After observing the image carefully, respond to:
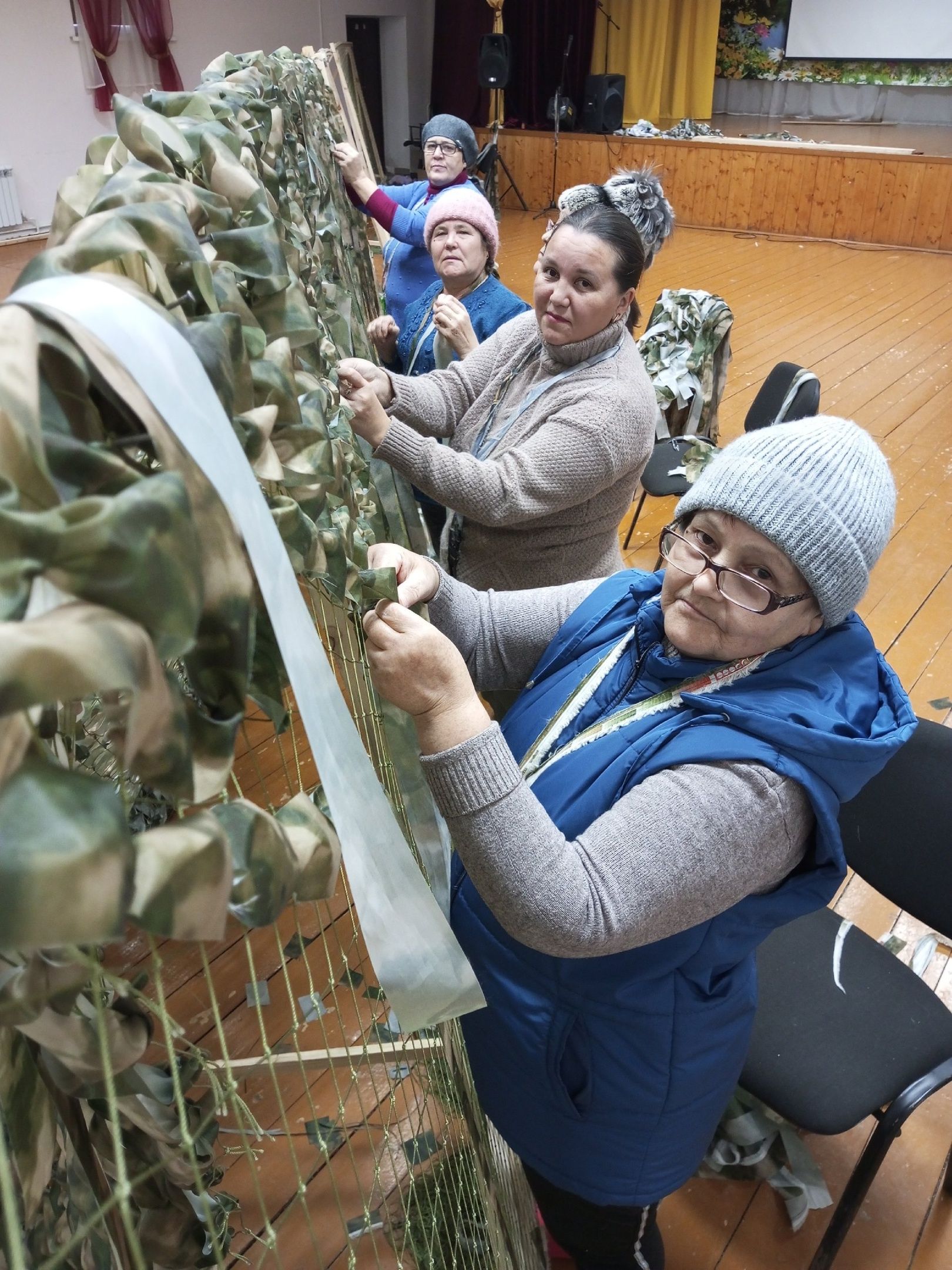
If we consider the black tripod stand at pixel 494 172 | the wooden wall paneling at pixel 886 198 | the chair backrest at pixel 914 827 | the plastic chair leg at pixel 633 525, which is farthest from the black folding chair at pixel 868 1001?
the wooden wall paneling at pixel 886 198

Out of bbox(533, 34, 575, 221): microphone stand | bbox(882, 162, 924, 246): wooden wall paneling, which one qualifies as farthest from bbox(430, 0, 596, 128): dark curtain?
bbox(882, 162, 924, 246): wooden wall paneling

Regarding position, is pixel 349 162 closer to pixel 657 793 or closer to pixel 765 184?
pixel 657 793

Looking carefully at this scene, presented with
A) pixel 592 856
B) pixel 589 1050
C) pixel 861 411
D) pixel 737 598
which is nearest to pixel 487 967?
pixel 589 1050

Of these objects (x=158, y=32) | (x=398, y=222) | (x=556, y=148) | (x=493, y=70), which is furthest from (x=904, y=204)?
(x=398, y=222)

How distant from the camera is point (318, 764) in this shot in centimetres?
38

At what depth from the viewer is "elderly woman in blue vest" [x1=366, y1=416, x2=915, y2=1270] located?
0.86 m

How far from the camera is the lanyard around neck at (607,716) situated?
102cm

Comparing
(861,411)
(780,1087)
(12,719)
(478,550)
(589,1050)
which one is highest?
(12,719)

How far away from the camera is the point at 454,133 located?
313 centimetres

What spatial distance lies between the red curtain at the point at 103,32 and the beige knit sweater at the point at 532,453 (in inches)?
311

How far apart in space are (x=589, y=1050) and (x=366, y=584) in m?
0.63

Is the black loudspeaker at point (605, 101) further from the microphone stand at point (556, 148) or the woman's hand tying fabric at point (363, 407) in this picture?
the woman's hand tying fabric at point (363, 407)

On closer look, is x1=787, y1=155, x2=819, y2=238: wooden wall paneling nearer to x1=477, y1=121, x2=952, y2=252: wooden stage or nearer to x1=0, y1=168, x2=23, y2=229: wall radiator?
x1=477, y1=121, x2=952, y2=252: wooden stage

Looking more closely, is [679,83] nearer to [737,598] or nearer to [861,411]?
[861,411]
